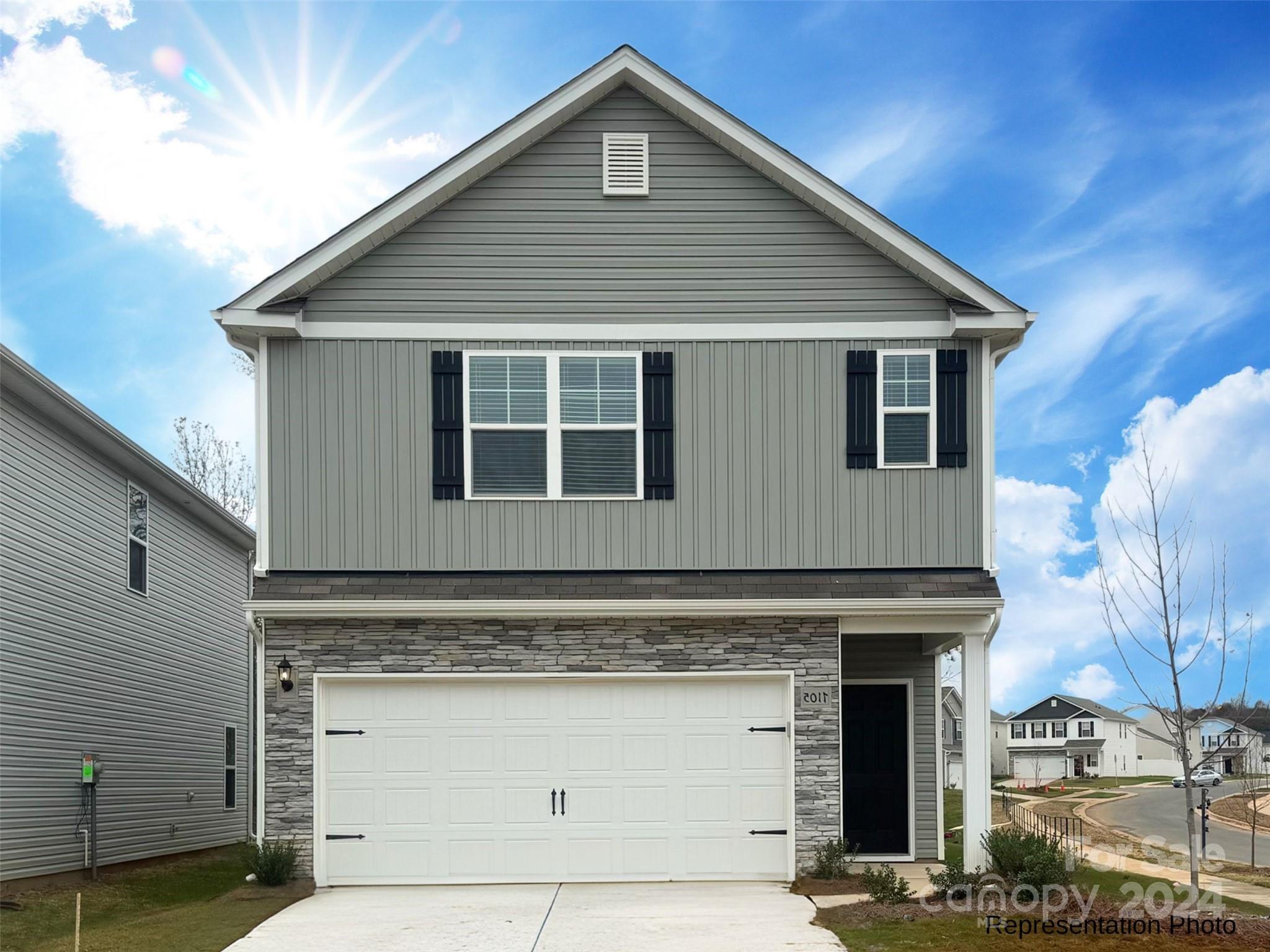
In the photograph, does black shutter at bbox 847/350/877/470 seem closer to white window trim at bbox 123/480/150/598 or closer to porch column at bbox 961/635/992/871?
porch column at bbox 961/635/992/871

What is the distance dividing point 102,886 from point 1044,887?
1104 centimetres

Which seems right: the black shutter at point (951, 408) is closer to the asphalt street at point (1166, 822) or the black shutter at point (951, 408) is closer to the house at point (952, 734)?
the asphalt street at point (1166, 822)

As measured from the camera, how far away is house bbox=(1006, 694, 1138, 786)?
73.2 meters

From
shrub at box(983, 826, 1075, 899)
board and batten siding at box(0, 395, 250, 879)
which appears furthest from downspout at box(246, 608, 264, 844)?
shrub at box(983, 826, 1075, 899)

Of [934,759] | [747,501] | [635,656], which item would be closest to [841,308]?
[747,501]

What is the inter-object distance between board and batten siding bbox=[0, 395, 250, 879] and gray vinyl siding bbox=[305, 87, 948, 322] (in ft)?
15.8

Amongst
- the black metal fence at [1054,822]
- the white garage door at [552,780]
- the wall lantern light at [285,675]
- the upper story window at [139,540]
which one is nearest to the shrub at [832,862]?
the white garage door at [552,780]

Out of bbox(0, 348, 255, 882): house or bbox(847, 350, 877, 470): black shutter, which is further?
bbox(0, 348, 255, 882): house

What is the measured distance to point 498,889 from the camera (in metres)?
12.2

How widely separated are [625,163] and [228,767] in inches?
593

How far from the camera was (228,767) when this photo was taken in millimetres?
22828

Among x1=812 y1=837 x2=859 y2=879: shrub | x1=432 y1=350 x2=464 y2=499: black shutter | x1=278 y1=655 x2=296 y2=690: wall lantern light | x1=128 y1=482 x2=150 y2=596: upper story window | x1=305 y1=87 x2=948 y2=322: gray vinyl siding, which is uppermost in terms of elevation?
x1=305 y1=87 x2=948 y2=322: gray vinyl siding

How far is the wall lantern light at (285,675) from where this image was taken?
12.5 meters

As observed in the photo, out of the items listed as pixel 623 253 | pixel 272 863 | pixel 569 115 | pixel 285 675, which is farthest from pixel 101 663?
pixel 569 115
